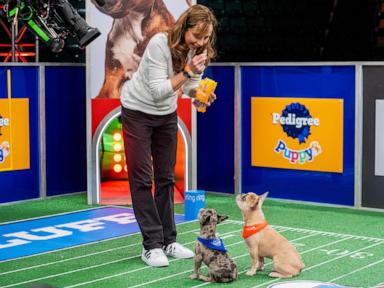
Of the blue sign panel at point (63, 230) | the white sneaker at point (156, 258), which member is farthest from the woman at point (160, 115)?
the blue sign panel at point (63, 230)

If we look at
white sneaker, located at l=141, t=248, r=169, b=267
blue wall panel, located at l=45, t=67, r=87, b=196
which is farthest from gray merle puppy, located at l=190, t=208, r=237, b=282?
blue wall panel, located at l=45, t=67, r=87, b=196

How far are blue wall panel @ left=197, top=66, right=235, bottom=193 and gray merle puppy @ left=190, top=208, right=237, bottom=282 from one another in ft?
11.5

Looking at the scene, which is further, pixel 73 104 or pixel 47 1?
pixel 73 104

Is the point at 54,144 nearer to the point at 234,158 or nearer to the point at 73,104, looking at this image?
the point at 73,104

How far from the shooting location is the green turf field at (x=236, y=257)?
5285 mm

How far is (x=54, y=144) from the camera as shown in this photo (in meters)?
8.62

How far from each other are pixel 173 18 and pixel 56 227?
7.72 feet

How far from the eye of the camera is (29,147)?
8.40m

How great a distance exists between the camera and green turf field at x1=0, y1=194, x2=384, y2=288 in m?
5.29

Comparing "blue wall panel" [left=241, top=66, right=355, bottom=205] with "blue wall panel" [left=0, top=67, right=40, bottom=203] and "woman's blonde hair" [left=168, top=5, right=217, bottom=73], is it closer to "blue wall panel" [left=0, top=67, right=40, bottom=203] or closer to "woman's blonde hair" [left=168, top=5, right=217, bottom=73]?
"blue wall panel" [left=0, top=67, right=40, bottom=203]

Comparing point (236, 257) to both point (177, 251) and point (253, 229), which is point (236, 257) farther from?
point (253, 229)

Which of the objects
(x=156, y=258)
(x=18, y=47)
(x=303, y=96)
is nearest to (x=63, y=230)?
(x=156, y=258)

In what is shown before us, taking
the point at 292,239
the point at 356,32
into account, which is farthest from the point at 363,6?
the point at 292,239

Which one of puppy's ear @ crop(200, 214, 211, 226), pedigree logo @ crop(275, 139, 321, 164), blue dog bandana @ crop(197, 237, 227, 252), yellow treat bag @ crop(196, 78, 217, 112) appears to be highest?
yellow treat bag @ crop(196, 78, 217, 112)
